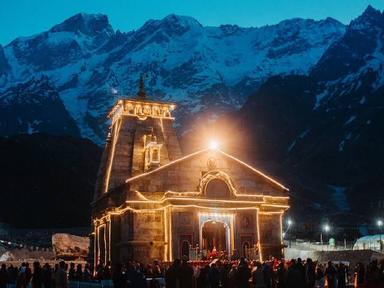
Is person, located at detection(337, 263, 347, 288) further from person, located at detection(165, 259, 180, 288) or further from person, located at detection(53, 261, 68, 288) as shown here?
person, located at detection(53, 261, 68, 288)

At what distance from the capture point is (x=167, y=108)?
1821 inches

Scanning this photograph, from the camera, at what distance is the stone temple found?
36.6 meters

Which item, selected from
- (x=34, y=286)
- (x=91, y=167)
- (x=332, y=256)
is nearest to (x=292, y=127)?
(x=91, y=167)

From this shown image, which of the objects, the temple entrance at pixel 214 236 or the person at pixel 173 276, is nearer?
the person at pixel 173 276

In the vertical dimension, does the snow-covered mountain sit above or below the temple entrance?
above

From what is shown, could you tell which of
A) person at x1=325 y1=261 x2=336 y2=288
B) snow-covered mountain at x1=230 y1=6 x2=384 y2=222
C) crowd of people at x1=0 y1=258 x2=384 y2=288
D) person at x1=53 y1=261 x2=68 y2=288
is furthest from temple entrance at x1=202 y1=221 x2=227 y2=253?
snow-covered mountain at x1=230 y1=6 x2=384 y2=222

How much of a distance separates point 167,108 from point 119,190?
32.2ft

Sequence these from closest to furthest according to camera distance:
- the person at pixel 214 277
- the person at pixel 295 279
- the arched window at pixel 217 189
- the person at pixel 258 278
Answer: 1. the person at pixel 295 279
2. the person at pixel 258 278
3. the person at pixel 214 277
4. the arched window at pixel 217 189

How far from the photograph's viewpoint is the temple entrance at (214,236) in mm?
38094

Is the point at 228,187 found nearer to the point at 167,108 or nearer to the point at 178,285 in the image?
the point at 167,108

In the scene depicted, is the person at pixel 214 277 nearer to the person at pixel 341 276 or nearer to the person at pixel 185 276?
the person at pixel 185 276

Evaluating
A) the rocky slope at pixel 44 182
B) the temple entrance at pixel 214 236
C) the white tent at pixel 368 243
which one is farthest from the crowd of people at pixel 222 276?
the rocky slope at pixel 44 182

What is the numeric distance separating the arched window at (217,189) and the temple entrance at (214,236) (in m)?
1.87

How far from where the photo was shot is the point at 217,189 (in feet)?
125
